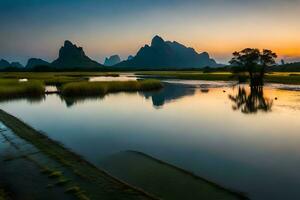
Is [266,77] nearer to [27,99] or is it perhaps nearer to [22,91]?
[22,91]

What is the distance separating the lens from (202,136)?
22.6m

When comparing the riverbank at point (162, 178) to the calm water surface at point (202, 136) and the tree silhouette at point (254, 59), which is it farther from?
the tree silhouette at point (254, 59)

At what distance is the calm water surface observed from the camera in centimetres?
1481

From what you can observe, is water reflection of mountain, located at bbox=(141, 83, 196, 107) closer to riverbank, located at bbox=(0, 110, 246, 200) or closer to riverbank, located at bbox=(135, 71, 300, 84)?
riverbank, located at bbox=(0, 110, 246, 200)

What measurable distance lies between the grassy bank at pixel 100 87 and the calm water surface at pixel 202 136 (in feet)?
42.4

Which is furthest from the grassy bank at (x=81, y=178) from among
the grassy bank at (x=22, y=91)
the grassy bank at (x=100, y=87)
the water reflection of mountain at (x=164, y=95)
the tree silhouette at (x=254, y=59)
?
the tree silhouette at (x=254, y=59)

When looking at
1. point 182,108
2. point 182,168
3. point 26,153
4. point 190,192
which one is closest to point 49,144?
point 26,153

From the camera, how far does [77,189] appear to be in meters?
12.9

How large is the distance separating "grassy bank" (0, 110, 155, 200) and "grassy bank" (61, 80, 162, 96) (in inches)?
1284

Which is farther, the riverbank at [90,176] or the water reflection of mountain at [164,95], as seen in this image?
the water reflection of mountain at [164,95]

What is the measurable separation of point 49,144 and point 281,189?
14.4m

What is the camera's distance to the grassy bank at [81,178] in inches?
489

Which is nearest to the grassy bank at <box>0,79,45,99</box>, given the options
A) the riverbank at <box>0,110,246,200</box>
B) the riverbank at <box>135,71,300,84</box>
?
the riverbank at <box>0,110,246,200</box>

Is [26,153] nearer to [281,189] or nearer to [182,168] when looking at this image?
[182,168]
